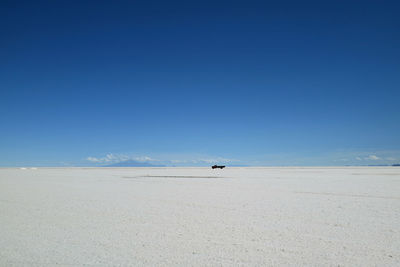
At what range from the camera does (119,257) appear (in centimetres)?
574

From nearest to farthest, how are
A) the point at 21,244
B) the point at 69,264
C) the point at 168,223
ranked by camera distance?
the point at 69,264, the point at 21,244, the point at 168,223

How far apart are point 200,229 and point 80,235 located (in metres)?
3.26

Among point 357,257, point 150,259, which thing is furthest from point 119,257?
point 357,257

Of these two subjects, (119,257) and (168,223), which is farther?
(168,223)

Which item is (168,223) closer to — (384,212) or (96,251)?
(96,251)

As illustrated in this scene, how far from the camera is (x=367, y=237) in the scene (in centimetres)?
701

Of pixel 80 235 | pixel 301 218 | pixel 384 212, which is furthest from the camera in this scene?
pixel 384 212

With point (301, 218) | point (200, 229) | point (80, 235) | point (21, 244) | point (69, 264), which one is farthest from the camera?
point (301, 218)

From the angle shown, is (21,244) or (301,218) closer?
(21,244)

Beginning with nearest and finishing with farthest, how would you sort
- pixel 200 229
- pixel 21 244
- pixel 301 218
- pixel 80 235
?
pixel 21 244
pixel 80 235
pixel 200 229
pixel 301 218

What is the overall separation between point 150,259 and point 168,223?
3.09 meters

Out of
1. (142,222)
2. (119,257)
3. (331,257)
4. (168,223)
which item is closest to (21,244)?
(119,257)

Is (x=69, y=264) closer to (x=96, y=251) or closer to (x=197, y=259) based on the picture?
(x=96, y=251)

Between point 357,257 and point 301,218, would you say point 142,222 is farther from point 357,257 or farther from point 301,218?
point 357,257
